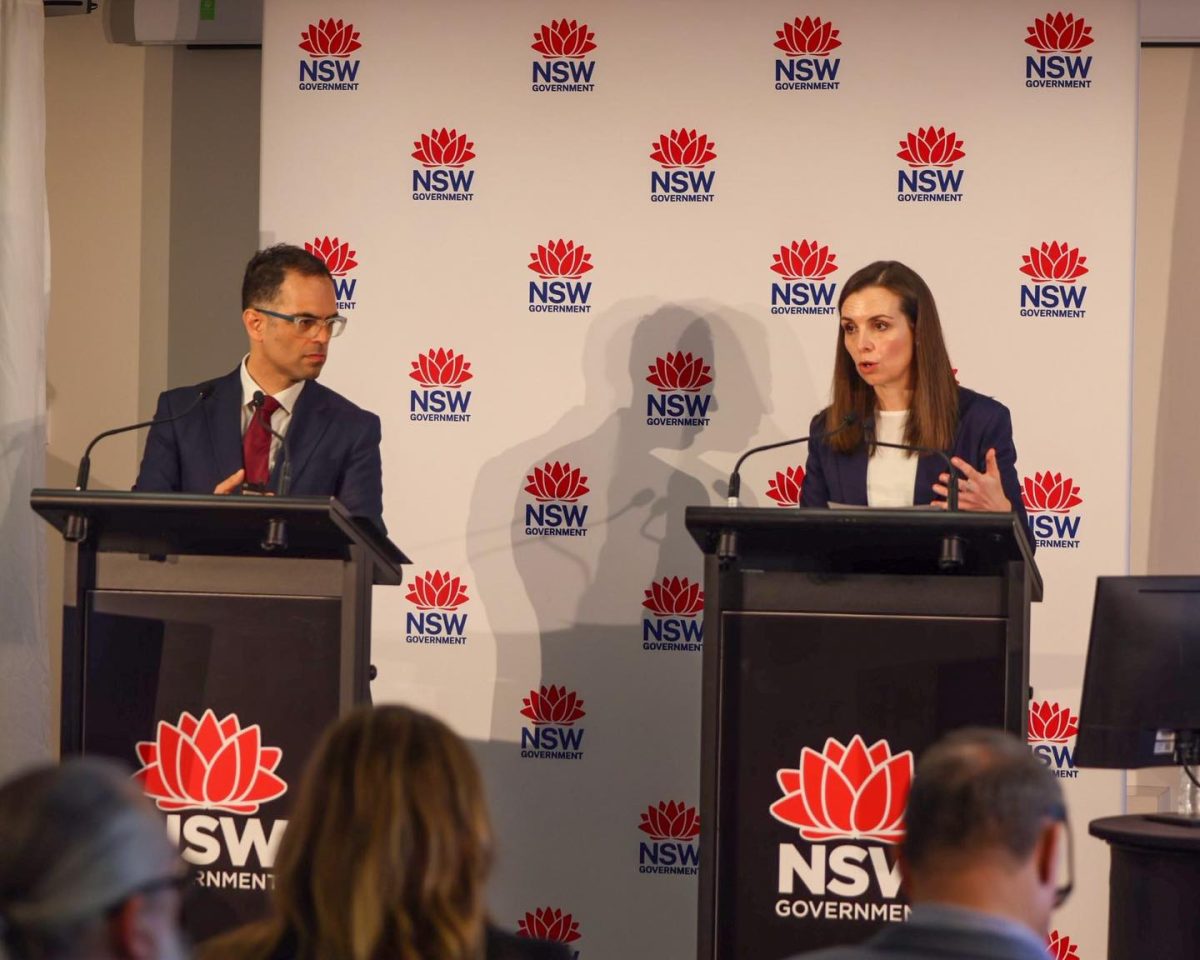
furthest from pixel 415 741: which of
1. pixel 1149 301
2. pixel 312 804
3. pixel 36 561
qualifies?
pixel 1149 301

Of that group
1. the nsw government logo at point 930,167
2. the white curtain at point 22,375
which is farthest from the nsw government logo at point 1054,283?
the white curtain at point 22,375

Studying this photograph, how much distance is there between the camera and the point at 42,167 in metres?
5.84

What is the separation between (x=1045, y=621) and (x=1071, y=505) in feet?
1.25

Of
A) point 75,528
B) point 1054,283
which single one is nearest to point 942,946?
point 75,528

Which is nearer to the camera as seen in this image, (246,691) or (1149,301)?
(246,691)

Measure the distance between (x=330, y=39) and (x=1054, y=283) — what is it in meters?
2.57

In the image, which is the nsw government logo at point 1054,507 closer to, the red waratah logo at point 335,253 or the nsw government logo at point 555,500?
the nsw government logo at point 555,500

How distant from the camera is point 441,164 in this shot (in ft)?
18.9

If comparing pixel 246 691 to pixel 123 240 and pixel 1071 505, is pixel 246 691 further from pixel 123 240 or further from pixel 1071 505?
pixel 123 240

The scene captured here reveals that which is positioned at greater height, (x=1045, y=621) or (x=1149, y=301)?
(x=1149, y=301)

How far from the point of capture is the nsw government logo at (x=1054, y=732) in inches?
214

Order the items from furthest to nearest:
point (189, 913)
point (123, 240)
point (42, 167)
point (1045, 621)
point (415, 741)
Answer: point (123, 240), point (42, 167), point (1045, 621), point (189, 913), point (415, 741)

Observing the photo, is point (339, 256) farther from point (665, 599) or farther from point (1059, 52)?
point (1059, 52)

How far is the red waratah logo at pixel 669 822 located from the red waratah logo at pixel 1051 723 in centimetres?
114
